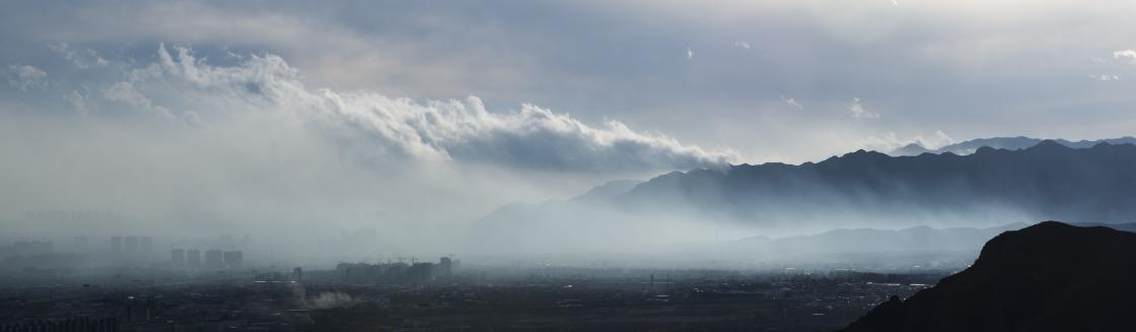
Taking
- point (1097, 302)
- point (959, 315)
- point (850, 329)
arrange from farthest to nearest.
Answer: point (850, 329) → point (959, 315) → point (1097, 302)

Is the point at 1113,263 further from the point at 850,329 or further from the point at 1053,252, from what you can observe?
the point at 850,329

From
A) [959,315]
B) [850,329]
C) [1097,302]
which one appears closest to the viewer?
[1097,302]

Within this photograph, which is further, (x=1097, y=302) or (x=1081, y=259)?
(x=1081, y=259)

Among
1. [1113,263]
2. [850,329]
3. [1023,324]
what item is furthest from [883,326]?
[1113,263]

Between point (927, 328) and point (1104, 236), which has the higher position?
point (1104, 236)

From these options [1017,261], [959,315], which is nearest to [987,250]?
[1017,261]

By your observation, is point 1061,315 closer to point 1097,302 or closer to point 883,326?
point 1097,302
